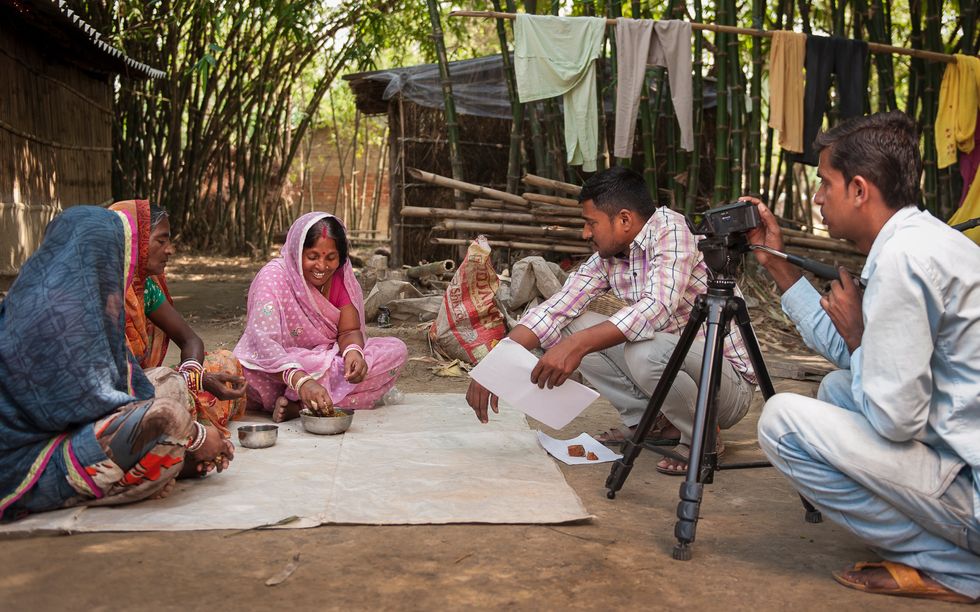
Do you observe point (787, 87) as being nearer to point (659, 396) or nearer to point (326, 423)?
point (659, 396)

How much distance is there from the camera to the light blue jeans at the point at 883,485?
2152mm

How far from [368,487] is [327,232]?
4.84 ft

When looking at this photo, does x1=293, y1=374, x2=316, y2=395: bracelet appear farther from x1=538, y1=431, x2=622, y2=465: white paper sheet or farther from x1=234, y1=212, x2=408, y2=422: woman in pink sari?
x1=538, y1=431, x2=622, y2=465: white paper sheet

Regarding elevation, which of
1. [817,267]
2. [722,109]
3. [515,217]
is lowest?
[817,267]

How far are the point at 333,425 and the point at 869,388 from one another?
230cm

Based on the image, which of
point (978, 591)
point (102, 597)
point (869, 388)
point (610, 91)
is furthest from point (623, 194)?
point (610, 91)

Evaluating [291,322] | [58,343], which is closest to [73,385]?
[58,343]

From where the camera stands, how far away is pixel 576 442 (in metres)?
3.75

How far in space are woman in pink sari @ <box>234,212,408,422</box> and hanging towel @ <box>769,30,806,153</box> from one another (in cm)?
348

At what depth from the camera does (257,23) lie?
11.8m

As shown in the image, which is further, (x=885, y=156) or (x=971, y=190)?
(x=971, y=190)

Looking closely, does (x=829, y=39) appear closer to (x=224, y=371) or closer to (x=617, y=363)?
(x=617, y=363)

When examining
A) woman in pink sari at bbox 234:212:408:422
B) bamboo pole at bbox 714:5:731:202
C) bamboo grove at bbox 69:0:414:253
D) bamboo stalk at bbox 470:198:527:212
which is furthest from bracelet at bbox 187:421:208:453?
bamboo grove at bbox 69:0:414:253

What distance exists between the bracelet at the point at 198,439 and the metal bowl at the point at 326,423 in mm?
869
